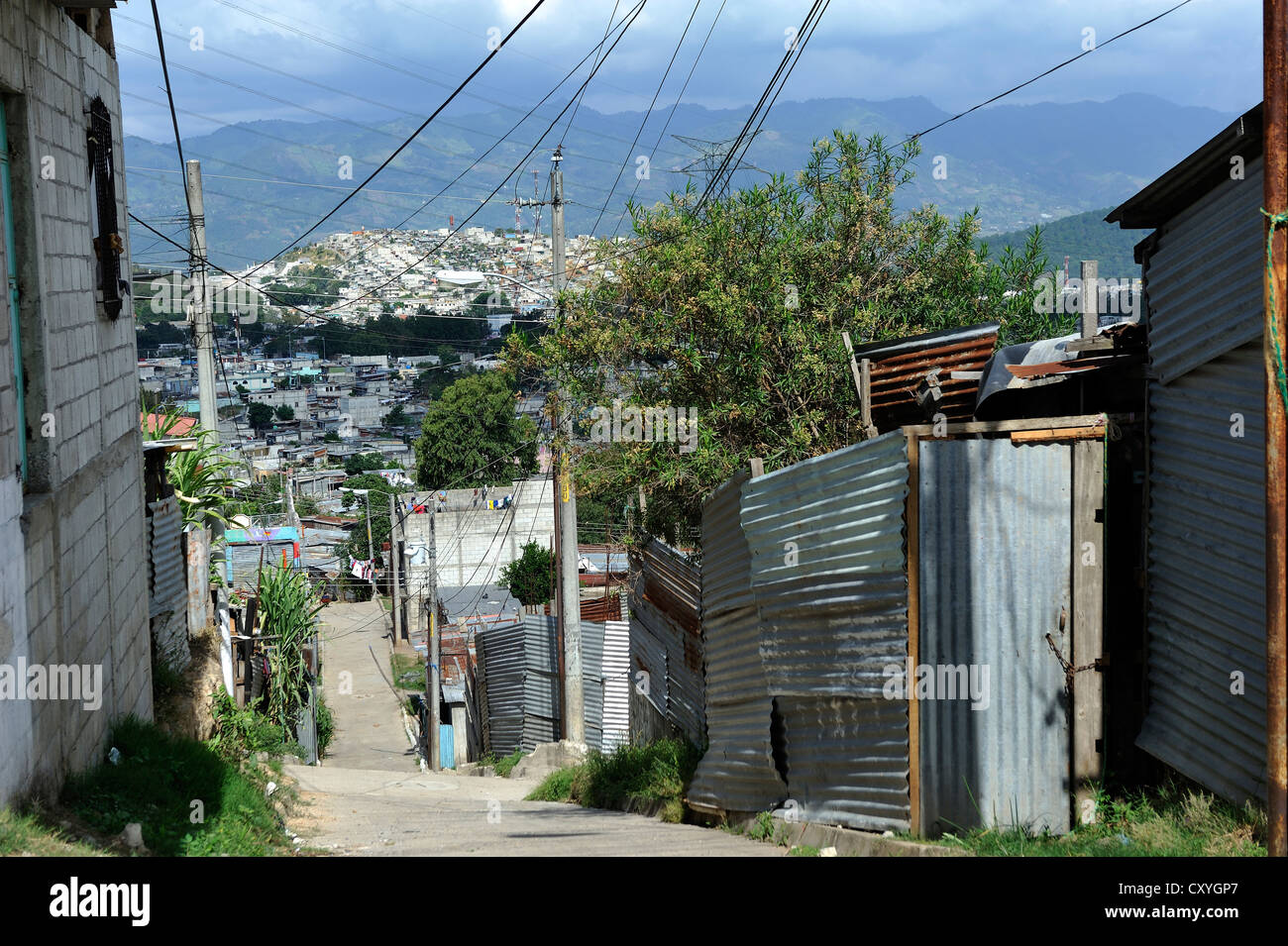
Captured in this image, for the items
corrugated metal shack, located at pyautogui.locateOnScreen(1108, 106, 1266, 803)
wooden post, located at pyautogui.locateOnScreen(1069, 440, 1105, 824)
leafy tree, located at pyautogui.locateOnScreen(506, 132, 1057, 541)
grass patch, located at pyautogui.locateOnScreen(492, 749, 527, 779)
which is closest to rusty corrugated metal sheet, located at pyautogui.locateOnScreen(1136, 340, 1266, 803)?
corrugated metal shack, located at pyautogui.locateOnScreen(1108, 106, 1266, 803)

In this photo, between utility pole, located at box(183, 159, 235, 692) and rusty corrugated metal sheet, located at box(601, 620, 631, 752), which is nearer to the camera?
utility pole, located at box(183, 159, 235, 692)

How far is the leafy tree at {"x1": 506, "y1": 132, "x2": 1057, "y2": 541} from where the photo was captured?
38.7 ft

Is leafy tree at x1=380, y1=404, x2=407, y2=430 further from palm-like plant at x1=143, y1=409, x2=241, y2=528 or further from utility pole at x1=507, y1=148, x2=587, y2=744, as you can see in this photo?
palm-like plant at x1=143, y1=409, x2=241, y2=528

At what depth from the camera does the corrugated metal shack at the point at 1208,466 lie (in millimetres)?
5293

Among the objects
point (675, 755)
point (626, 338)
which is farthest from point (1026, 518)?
point (626, 338)

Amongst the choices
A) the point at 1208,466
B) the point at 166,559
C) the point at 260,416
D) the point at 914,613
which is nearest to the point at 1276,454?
the point at 1208,466

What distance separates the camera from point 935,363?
29.2 feet

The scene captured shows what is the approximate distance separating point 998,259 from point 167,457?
1067 centimetres

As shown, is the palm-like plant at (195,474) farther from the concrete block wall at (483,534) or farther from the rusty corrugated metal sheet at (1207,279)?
the concrete block wall at (483,534)

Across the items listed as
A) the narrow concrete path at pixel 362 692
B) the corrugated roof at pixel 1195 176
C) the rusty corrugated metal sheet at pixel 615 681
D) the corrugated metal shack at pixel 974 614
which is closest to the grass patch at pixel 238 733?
the corrugated metal shack at pixel 974 614

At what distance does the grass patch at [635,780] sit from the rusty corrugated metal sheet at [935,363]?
167 inches

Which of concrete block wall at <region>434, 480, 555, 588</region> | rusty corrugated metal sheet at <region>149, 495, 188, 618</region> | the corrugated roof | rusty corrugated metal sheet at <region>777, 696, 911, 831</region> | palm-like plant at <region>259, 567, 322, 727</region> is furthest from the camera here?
concrete block wall at <region>434, 480, 555, 588</region>

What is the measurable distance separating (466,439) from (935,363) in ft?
162

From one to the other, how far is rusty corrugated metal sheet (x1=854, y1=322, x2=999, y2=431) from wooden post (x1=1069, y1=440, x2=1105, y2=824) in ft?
7.82
